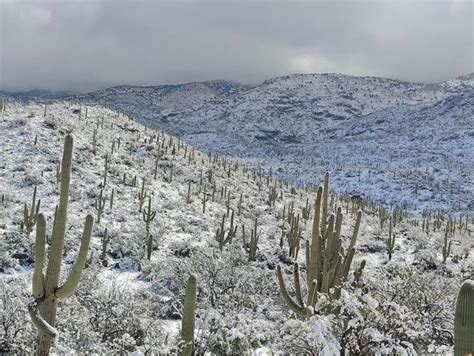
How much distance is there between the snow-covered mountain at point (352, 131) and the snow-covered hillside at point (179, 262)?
98.3ft

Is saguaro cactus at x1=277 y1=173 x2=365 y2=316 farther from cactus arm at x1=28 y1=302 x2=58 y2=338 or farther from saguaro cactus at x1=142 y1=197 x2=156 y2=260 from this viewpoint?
saguaro cactus at x1=142 y1=197 x2=156 y2=260

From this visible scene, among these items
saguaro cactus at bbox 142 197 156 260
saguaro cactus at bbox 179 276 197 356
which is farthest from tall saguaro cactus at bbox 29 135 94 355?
saguaro cactus at bbox 142 197 156 260

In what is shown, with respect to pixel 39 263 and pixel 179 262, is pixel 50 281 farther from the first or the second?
pixel 179 262

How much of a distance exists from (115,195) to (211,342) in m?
20.2

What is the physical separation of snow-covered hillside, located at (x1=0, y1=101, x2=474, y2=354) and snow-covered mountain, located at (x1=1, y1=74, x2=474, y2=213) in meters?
30.0

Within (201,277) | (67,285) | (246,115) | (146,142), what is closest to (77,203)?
(201,277)

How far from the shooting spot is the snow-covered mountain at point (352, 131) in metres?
67.6

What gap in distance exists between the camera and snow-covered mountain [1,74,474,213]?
222 feet

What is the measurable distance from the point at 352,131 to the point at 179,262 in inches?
4845

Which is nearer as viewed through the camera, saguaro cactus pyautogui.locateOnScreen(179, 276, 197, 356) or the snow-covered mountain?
saguaro cactus pyautogui.locateOnScreen(179, 276, 197, 356)

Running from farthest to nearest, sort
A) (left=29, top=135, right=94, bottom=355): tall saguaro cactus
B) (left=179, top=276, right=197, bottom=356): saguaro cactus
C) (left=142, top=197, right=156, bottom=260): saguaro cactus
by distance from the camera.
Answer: (left=142, top=197, right=156, bottom=260): saguaro cactus < (left=179, top=276, right=197, bottom=356): saguaro cactus < (left=29, top=135, right=94, bottom=355): tall saguaro cactus

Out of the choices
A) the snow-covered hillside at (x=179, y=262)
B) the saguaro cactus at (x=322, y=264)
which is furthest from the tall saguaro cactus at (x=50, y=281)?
the saguaro cactus at (x=322, y=264)

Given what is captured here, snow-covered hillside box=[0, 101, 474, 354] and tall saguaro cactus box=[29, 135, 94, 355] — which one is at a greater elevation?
tall saguaro cactus box=[29, 135, 94, 355]

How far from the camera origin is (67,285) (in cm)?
542
